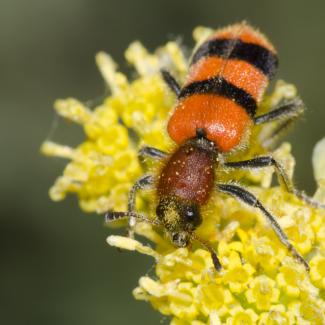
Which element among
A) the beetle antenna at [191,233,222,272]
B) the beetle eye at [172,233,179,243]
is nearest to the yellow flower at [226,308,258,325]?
the beetle antenna at [191,233,222,272]

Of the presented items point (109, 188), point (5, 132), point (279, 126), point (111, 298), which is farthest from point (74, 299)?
point (279, 126)

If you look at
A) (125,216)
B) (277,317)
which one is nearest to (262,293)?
(277,317)

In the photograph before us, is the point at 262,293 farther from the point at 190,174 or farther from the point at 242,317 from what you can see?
the point at 190,174

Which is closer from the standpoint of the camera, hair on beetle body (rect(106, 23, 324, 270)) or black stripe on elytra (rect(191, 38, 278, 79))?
hair on beetle body (rect(106, 23, 324, 270))

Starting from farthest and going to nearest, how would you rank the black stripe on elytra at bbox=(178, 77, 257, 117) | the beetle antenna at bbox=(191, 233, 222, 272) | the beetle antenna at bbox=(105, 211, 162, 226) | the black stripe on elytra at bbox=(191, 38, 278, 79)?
1. the black stripe on elytra at bbox=(191, 38, 278, 79)
2. the black stripe on elytra at bbox=(178, 77, 257, 117)
3. the beetle antenna at bbox=(105, 211, 162, 226)
4. the beetle antenna at bbox=(191, 233, 222, 272)

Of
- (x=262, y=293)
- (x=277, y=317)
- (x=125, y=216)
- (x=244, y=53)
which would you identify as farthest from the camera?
(x=244, y=53)

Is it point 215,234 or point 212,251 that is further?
point 215,234

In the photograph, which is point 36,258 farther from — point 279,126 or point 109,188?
point 279,126

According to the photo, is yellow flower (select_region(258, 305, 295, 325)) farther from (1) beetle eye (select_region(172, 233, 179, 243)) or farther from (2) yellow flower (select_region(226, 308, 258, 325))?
(1) beetle eye (select_region(172, 233, 179, 243))
